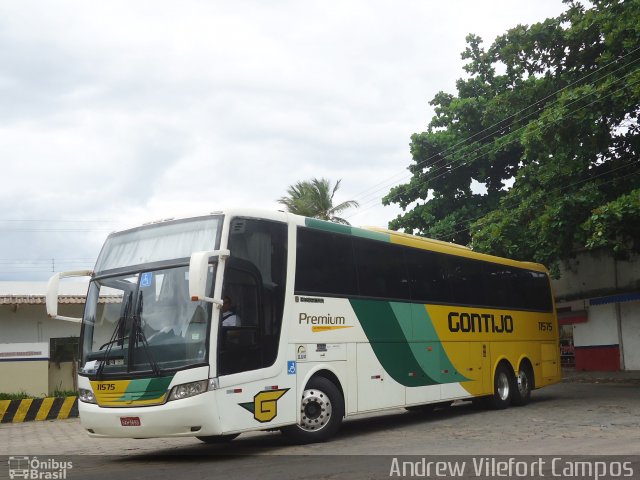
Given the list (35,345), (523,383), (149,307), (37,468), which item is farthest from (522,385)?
(35,345)

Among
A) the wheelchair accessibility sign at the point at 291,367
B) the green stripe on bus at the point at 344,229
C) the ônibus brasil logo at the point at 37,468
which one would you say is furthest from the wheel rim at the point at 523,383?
the ônibus brasil logo at the point at 37,468

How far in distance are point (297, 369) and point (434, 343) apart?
13.1 ft

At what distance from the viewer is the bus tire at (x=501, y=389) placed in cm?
1542

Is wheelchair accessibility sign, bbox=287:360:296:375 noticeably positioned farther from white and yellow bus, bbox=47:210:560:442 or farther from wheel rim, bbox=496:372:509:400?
wheel rim, bbox=496:372:509:400

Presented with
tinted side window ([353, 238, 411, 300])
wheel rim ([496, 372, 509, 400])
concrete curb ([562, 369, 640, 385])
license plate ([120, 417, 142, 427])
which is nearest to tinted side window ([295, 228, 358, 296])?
Result: tinted side window ([353, 238, 411, 300])

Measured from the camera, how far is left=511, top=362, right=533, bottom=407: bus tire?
16094 mm

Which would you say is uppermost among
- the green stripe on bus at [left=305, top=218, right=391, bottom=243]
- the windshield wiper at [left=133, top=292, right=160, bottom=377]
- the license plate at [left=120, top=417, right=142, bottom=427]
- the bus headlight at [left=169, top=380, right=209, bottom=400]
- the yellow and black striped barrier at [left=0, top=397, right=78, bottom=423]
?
the green stripe on bus at [left=305, top=218, right=391, bottom=243]

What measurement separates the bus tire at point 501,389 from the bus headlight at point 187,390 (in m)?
8.28

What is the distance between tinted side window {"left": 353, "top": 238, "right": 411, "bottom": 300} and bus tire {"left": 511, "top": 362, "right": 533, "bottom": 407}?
15.7 feet

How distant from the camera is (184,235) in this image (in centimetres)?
979

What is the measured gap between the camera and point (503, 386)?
15859 millimetres

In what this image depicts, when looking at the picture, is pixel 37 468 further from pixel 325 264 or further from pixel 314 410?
pixel 325 264

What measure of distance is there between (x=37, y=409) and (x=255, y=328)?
35.8 ft

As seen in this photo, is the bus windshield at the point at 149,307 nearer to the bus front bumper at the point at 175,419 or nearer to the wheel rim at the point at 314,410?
the bus front bumper at the point at 175,419
